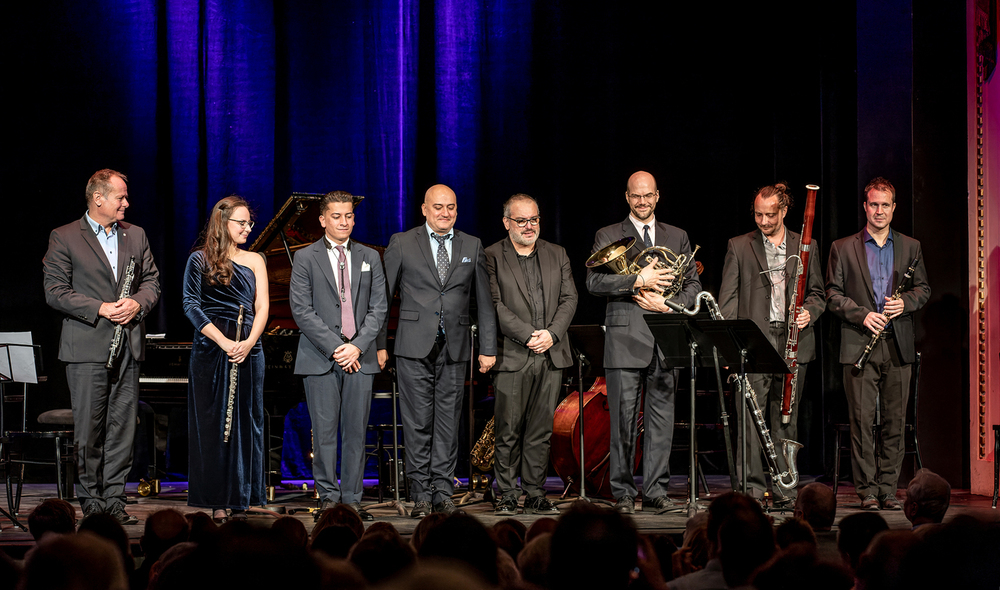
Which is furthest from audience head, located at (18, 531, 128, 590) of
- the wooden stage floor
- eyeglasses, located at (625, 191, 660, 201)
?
eyeglasses, located at (625, 191, 660, 201)

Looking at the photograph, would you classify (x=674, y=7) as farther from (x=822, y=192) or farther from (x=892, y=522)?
(x=892, y=522)

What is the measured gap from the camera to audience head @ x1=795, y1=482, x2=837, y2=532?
12.4 ft

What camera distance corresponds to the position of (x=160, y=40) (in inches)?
316

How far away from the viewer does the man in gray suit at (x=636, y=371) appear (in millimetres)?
5242

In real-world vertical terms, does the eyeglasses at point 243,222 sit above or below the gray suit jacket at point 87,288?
above

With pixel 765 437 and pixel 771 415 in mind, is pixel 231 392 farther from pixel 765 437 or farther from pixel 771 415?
pixel 771 415

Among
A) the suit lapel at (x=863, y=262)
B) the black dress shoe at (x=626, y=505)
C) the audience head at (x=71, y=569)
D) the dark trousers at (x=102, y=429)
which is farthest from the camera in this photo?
the suit lapel at (x=863, y=262)

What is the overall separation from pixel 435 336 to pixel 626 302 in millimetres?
1151

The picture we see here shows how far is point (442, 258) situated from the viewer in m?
5.30

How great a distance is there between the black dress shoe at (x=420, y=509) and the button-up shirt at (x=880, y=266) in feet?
10.1

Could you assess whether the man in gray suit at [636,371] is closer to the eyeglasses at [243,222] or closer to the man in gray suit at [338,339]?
the man in gray suit at [338,339]

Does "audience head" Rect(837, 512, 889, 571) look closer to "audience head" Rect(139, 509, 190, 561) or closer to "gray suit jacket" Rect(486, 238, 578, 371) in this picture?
"audience head" Rect(139, 509, 190, 561)

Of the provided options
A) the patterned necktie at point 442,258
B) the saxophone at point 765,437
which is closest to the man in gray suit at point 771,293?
the saxophone at point 765,437

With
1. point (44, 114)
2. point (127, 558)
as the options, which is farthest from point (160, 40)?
point (127, 558)
